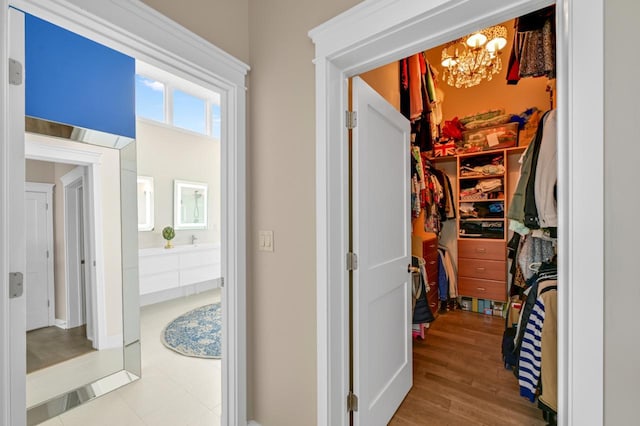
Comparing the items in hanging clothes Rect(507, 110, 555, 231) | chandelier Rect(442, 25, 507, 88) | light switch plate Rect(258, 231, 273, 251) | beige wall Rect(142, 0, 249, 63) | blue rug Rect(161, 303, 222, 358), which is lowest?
blue rug Rect(161, 303, 222, 358)

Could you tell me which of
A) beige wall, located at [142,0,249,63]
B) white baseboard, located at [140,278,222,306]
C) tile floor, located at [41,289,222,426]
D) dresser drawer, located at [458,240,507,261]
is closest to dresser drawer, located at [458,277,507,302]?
dresser drawer, located at [458,240,507,261]

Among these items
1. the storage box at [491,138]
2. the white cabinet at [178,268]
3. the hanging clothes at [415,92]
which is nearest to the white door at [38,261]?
the white cabinet at [178,268]

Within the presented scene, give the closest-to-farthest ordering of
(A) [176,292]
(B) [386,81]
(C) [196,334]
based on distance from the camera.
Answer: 1. (B) [386,81]
2. (C) [196,334]
3. (A) [176,292]

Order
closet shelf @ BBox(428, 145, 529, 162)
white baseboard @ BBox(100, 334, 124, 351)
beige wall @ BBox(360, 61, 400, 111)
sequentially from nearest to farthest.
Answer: beige wall @ BBox(360, 61, 400, 111)
white baseboard @ BBox(100, 334, 124, 351)
closet shelf @ BBox(428, 145, 529, 162)

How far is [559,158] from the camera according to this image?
0.88 metres

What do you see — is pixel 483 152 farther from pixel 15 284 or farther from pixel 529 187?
pixel 15 284

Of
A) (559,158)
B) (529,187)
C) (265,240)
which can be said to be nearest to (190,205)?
(265,240)

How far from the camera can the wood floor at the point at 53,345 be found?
2227mm

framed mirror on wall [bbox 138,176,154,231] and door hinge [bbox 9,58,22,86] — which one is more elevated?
door hinge [bbox 9,58,22,86]

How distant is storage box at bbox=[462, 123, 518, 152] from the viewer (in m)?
3.49

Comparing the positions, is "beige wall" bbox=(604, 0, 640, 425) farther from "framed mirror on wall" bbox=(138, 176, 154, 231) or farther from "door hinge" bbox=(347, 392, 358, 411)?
"framed mirror on wall" bbox=(138, 176, 154, 231)

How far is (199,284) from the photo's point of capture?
16.7ft

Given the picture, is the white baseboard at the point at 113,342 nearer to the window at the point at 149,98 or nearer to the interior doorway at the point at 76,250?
the interior doorway at the point at 76,250

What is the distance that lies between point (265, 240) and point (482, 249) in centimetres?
317
